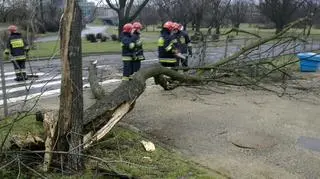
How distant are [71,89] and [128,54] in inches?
264

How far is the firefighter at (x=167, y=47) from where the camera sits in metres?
11.2

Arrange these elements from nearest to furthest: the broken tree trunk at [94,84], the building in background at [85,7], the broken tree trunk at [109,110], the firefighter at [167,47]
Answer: the building in background at [85,7], the broken tree trunk at [109,110], the broken tree trunk at [94,84], the firefighter at [167,47]

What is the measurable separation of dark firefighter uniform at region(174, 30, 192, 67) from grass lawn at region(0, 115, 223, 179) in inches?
202

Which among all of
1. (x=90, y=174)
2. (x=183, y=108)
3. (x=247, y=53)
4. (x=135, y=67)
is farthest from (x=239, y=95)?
(x=90, y=174)

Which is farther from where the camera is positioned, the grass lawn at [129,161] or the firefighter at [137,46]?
the firefighter at [137,46]

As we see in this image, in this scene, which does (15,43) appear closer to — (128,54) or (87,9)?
(128,54)

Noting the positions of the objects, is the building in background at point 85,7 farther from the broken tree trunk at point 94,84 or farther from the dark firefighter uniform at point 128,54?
the dark firefighter uniform at point 128,54

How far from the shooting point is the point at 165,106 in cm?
880

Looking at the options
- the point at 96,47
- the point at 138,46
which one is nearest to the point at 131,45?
the point at 138,46

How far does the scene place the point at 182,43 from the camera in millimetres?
12086

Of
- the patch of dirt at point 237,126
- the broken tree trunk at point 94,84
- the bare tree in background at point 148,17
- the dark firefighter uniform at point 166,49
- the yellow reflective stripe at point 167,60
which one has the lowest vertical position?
the patch of dirt at point 237,126

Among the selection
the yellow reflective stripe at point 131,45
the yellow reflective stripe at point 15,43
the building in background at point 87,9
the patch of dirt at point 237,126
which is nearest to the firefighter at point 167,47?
the yellow reflective stripe at point 131,45

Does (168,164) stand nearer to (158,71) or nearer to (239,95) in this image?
(158,71)

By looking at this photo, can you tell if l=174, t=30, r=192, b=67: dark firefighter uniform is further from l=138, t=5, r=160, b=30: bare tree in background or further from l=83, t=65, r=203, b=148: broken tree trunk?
l=138, t=5, r=160, b=30: bare tree in background
